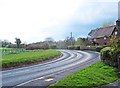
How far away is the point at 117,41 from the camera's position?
20.6 m

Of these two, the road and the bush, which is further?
the bush

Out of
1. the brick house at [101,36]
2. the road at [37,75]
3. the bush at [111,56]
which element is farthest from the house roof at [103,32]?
the bush at [111,56]

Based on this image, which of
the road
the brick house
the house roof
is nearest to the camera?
the road

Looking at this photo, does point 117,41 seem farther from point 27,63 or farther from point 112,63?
point 27,63

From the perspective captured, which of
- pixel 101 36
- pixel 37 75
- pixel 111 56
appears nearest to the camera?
pixel 37 75

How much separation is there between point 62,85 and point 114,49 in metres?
8.61

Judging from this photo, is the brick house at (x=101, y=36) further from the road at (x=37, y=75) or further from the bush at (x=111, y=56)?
the bush at (x=111, y=56)

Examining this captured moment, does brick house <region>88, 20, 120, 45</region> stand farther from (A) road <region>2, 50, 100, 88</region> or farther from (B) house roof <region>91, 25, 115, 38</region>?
(A) road <region>2, 50, 100, 88</region>

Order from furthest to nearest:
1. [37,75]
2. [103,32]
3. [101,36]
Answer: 1. [103,32]
2. [101,36]
3. [37,75]

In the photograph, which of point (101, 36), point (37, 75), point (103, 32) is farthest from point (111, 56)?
point (103, 32)

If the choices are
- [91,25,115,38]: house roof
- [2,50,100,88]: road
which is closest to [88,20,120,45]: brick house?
[91,25,115,38]: house roof

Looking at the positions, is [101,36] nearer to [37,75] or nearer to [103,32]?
[103,32]

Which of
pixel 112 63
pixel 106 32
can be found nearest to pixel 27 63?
pixel 112 63

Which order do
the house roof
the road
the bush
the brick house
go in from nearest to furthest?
1. the road
2. the bush
3. the house roof
4. the brick house
